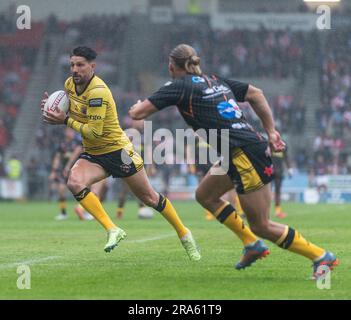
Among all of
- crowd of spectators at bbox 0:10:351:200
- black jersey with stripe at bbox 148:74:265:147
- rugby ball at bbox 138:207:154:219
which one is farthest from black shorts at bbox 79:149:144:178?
crowd of spectators at bbox 0:10:351:200

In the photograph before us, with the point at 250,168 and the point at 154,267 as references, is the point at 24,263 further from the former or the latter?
the point at 250,168

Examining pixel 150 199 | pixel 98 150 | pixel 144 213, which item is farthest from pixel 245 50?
pixel 150 199

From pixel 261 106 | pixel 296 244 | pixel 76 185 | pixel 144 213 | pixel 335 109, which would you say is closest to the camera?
pixel 296 244

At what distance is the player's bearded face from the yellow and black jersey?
4.4 inches

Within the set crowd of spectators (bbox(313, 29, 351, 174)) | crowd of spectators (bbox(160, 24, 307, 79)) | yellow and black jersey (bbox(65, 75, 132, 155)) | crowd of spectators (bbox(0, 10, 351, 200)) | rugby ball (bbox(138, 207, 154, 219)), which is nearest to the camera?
yellow and black jersey (bbox(65, 75, 132, 155))

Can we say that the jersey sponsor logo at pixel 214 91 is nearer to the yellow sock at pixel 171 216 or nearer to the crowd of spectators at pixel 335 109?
the yellow sock at pixel 171 216

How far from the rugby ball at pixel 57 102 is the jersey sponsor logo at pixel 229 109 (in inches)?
102

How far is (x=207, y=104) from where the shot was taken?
8.88 m

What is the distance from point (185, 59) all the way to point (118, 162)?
2877 mm

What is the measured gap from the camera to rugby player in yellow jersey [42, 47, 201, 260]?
A: 35.7 feet

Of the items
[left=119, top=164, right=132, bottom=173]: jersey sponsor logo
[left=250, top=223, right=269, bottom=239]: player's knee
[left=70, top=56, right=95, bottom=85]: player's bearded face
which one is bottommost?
[left=250, top=223, right=269, bottom=239]: player's knee

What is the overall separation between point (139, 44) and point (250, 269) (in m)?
31.3

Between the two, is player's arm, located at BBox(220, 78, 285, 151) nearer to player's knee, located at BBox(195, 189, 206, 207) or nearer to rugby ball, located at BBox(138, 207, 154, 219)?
player's knee, located at BBox(195, 189, 206, 207)

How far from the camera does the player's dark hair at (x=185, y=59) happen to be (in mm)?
8875
